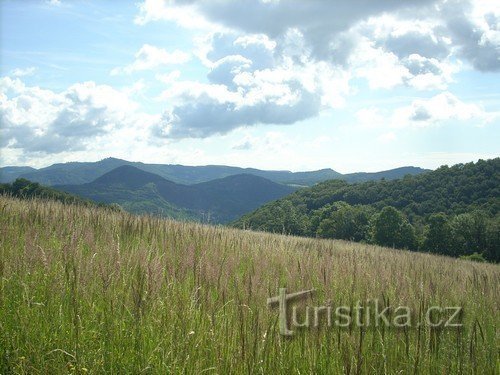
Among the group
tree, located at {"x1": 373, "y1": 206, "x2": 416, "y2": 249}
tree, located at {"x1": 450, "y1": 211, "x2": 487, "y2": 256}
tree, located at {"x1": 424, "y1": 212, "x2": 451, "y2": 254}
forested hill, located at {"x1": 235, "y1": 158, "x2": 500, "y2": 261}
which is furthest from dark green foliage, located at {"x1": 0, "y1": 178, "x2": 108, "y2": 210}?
tree, located at {"x1": 450, "y1": 211, "x2": 487, "y2": 256}

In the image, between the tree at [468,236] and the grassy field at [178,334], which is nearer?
the grassy field at [178,334]

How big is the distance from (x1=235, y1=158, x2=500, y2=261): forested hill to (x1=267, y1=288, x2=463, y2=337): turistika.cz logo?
1637 inches

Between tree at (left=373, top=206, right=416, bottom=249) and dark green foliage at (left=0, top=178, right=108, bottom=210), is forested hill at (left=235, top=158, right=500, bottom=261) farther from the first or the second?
dark green foliage at (left=0, top=178, right=108, bottom=210)

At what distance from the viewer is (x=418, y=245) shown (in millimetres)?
63844

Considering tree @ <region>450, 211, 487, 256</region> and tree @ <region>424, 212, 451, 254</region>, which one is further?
tree @ <region>450, 211, 487, 256</region>

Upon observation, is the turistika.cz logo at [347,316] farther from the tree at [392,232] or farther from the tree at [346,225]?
the tree at [346,225]

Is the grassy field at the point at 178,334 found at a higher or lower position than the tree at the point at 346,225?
higher

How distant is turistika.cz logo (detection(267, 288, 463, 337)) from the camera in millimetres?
3480

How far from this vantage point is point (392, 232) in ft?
207

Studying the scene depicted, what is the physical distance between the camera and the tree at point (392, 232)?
6303 cm

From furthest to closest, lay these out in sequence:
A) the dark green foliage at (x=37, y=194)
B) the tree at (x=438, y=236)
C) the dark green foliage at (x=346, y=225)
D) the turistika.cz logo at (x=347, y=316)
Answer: the dark green foliage at (x=346, y=225) → the tree at (x=438, y=236) → the dark green foliage at (x=37, y=194) → the turistika.cz logo at (x=347, y=316)

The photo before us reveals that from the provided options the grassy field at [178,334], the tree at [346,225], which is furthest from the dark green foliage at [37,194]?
the tree at [346,225]

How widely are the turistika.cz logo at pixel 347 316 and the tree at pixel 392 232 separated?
6183cm

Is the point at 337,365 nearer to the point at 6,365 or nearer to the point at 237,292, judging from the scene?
the point at 237,292
